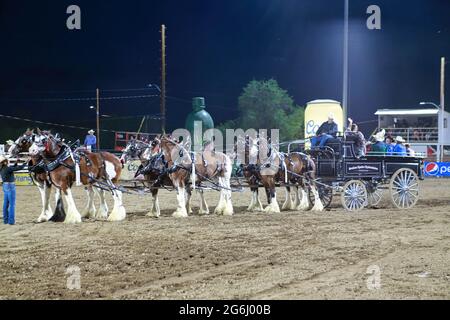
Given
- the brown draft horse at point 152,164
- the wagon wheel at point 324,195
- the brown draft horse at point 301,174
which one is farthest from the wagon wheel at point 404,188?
the brown draft horse at point 152,164

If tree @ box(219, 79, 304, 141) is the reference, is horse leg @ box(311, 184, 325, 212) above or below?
below

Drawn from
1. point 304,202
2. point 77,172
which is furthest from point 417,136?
point 77,172

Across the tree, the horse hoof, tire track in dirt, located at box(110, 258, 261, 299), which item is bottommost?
tire track in dirt, located at box(110, 258, 261, 299)

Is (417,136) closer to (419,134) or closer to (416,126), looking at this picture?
(419,134)

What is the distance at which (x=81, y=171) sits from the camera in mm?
11734

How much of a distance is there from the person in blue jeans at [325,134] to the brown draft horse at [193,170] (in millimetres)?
2609

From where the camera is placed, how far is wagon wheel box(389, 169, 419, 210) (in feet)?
47.8

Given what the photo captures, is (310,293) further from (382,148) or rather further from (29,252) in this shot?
(382,148)

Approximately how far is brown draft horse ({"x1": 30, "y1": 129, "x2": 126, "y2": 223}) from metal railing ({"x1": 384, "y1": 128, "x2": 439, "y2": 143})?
34.9m

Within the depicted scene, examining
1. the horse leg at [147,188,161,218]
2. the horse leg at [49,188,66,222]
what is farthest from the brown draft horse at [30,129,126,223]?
the horse leg at [147,188,161,218]

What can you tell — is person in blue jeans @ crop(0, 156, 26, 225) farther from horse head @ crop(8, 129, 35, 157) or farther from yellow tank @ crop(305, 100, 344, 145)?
yellow tank @ crop(305, 100, 344, 145)

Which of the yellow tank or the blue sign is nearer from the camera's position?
the yellow tank

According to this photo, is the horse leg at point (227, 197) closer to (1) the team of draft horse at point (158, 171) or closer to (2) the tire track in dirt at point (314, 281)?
(1) the team of draft horse at point (158, 171)
